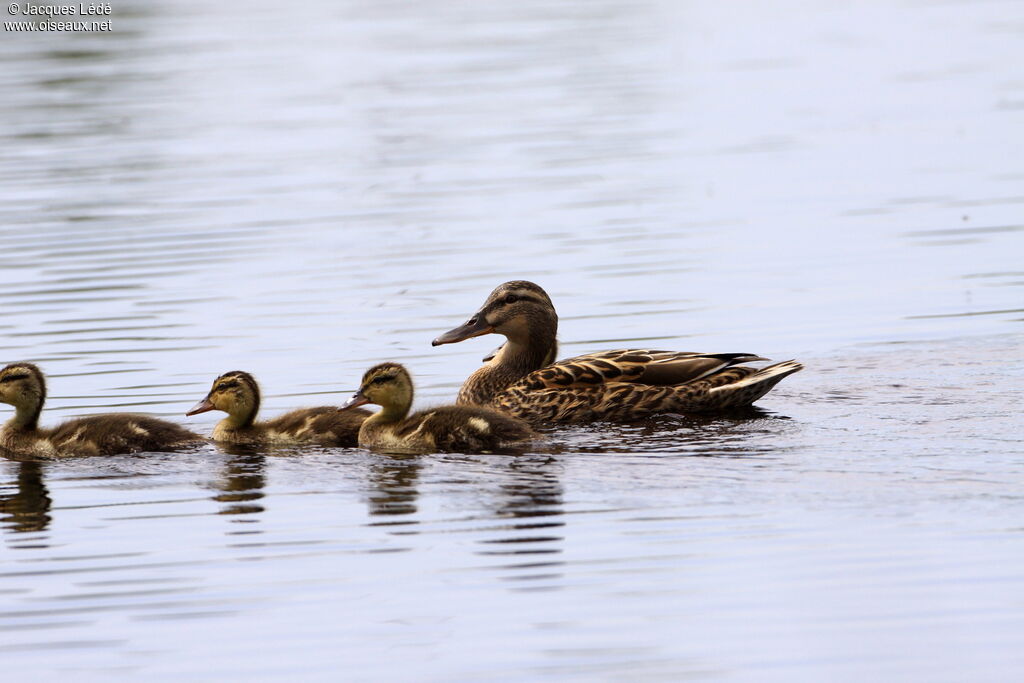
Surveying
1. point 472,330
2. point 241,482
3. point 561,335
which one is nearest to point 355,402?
point 241,482

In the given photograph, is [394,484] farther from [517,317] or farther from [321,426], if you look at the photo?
[517,317]

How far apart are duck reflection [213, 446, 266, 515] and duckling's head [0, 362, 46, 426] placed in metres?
1.16

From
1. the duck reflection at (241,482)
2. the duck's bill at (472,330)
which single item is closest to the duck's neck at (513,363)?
the duck's bill at (472,330)

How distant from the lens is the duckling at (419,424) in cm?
974

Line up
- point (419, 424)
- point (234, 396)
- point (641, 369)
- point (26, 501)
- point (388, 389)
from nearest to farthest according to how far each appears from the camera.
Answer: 1. point (26, 501)
2. point (419, 424)
3. point (388, 389)
4. point (234, 396)
5. point (641, 369)

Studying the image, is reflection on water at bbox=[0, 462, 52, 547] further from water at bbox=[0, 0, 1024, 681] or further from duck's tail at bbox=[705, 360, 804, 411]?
duck's tail at bbox=[705, 360, 804, 411]

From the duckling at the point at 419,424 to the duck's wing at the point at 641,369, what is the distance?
0.68 meters

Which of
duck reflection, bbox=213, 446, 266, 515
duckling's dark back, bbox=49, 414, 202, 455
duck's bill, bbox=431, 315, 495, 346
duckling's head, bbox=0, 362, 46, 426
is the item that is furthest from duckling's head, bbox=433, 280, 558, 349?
duckling's head, bbox=0, 362, 46, 426

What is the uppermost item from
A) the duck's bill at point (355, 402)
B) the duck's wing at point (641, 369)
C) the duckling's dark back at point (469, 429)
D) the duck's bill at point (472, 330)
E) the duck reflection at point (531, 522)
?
the duck's bill at point (472, 330)

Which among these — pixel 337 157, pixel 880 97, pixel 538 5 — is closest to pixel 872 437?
pixel 337 157

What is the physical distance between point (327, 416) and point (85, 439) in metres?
1.33

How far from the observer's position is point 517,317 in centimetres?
→ 1130

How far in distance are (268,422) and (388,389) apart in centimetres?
80

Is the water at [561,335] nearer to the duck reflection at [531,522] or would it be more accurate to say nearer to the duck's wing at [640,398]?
the duck reflection at [531,522]
